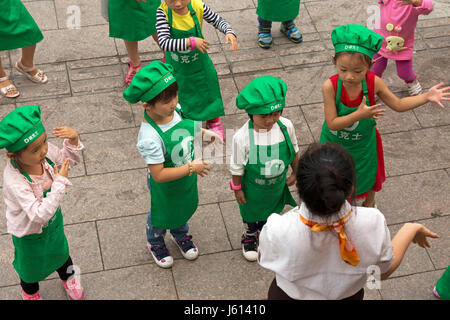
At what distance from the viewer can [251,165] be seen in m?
3.97

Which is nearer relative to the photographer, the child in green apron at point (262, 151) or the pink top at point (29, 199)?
the pink top at point (29, 199)

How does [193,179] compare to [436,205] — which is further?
[436,205]

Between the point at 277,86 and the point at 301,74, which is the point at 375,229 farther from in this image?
the point at 301,74

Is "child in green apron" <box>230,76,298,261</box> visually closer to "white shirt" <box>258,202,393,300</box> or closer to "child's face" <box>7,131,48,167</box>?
"white shirt" <box>258,202,393,300</box>

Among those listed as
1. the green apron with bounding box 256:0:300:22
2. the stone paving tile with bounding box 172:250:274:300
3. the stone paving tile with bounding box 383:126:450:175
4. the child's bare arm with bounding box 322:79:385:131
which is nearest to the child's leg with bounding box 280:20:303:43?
the green apron with bounding box 256:0:300:22

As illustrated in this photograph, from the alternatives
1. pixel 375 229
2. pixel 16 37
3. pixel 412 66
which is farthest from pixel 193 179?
pixel 412 66

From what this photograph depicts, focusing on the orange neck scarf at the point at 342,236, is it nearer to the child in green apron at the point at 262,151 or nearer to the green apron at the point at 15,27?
the child in green apron at the point at 262,151

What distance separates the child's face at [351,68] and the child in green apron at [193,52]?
115 cm

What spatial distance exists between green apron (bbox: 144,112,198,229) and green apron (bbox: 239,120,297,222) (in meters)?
0.38

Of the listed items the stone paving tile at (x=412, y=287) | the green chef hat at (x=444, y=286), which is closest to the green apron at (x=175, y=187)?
the stone paving tile at (x=412, y=287)

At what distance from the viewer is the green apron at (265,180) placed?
393 centimetres

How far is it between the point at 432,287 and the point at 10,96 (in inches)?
161

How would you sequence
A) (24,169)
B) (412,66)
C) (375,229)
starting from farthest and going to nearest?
(412,66) < (24,169) < (375,229)

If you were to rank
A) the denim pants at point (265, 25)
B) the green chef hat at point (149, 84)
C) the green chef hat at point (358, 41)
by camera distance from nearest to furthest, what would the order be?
the green chef hat at point (149, 84), the green chef hat at point (358, 41), the denim pants at point (265, 25)
